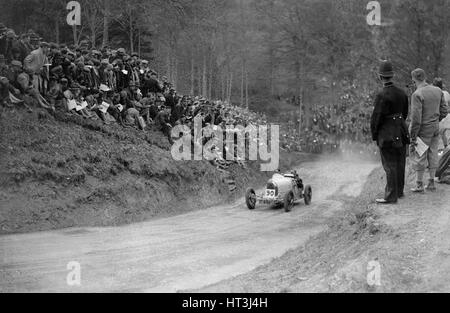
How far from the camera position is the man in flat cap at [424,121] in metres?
10.7

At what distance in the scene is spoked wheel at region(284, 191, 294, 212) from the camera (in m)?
17.8

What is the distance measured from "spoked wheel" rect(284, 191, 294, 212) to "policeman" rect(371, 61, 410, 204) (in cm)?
769

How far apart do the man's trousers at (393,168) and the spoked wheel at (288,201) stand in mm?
7656

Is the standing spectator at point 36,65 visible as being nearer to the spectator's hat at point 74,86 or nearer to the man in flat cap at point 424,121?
the spectator's hat at point 74,86

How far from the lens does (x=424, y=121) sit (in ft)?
35.7

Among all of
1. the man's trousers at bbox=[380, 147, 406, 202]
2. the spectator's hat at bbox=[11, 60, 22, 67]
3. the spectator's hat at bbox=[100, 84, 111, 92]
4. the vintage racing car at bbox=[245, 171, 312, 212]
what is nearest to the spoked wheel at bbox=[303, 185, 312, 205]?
the vintage racing car at bbox=[245, 171, 312, 212]

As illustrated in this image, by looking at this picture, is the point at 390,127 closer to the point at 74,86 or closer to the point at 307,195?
the point at 307,195

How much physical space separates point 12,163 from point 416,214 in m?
10.8

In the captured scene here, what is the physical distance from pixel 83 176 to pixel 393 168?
963 centimetres

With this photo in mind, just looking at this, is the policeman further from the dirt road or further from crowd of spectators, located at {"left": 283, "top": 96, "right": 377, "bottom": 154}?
crowd of spectators, located at {"left": 283, "top": 96, "right": 377, "bottom": 154}

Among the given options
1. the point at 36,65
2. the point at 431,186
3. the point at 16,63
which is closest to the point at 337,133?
the point at 36,65

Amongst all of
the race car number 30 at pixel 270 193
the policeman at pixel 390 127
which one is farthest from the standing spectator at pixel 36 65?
the policeman at pixel 390 127

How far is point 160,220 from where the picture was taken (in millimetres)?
16391

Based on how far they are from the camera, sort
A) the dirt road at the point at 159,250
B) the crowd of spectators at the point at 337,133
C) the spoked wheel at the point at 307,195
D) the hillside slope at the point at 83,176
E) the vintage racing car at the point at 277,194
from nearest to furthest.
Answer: the dirt road at the point at 159,250 < the hillside slope at the point at 83,176 < the vintage racing car at the point at 277,194 < the spoked wheel at the point at 307,195 < the crowd of spectators at the point at 337,133
